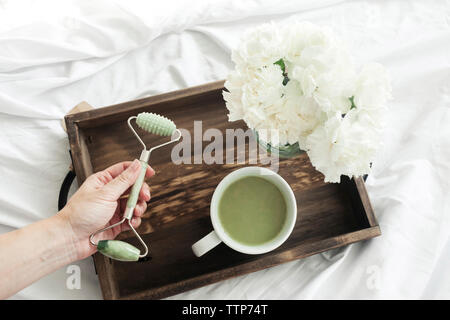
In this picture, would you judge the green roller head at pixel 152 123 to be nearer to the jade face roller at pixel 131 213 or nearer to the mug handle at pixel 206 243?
the jade face roller at pixel 131 213

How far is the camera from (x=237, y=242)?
2.23ft

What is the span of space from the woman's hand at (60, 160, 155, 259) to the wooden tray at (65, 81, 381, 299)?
37 mm

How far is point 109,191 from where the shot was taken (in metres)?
0.66

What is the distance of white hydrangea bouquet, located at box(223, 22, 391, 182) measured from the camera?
1.50 ft

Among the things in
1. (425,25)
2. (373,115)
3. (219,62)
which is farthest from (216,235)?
(425,25)

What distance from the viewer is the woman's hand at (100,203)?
0.66 meters

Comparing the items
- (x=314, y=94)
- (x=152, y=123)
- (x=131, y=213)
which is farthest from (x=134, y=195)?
(x=314, y=94)

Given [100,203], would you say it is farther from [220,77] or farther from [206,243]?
[220,77]

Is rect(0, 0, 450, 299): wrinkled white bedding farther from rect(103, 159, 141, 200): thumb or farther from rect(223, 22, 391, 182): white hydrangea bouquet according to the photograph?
rect(223, 22, 391, 182): white hydrangea bouquet

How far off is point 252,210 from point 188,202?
0.13 meters

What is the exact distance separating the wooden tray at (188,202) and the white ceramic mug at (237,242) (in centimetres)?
4

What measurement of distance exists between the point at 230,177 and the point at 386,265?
39 cm

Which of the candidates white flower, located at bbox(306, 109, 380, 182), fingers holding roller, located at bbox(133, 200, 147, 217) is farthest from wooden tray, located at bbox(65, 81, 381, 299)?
white flower, located at bbox(306, 109, 380, 182)
